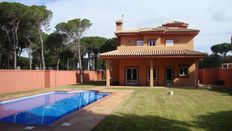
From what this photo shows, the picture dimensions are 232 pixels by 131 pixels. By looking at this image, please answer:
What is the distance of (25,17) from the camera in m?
33.5

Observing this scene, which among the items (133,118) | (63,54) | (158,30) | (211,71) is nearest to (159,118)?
(133,118)

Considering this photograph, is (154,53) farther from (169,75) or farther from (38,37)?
(38,37)

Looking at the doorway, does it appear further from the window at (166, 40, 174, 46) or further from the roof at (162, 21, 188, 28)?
the roof at (162, 21, 188, 28)

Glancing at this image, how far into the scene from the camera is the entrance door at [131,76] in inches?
1199

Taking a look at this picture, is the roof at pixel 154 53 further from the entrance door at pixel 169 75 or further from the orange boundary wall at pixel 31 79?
the orange boundary wall at pixel 31 79

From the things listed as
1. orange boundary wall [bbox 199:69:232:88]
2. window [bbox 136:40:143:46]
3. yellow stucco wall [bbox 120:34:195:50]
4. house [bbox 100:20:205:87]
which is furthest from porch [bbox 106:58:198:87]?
orange boundary wall [bbox 199:69:232:88]

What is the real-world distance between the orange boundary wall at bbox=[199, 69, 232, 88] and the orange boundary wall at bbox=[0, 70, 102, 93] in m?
16.4

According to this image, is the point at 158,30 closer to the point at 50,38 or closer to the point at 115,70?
the point at 115,70

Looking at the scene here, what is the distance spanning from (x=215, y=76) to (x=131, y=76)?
33.1 feet

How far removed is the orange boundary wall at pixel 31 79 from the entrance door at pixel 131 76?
7.37 metres

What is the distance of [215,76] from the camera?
33.0 m

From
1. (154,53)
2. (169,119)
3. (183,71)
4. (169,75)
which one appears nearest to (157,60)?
(169,75)

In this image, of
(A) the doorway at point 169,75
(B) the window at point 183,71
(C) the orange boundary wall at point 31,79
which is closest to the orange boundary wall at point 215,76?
(B) the window at point 183,71

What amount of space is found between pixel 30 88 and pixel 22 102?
7.61 m
